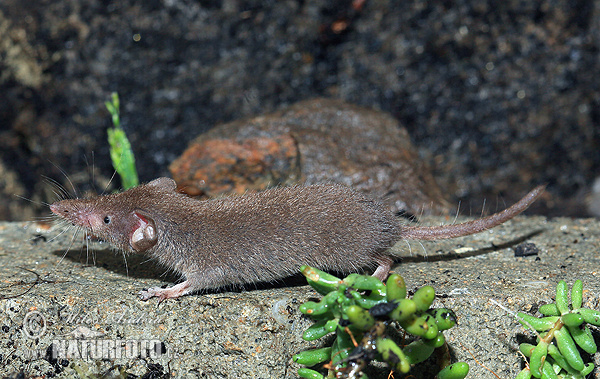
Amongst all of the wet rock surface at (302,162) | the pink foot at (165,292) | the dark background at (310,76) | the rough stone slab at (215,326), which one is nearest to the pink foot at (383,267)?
the rough stone slab at (215,326)

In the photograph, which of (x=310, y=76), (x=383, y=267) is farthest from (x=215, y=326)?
(x=310, y=76)

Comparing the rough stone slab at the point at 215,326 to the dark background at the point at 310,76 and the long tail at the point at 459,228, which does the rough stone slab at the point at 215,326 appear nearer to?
the long tail at the point at 459,228

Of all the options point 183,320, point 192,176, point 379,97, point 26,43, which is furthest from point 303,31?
point 183,320

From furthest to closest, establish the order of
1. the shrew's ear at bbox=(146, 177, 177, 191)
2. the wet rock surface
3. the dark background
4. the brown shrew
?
the dark background < the wet rock surface < the shrew's ear at bbox=(146, 177, 177, 191) < the brown shrew

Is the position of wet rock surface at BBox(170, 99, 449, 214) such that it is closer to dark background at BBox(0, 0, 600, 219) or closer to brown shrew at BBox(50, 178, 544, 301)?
dark background at BBox(0, 0, 600, 219)

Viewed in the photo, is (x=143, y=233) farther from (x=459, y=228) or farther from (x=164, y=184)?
(x=459, y=228)

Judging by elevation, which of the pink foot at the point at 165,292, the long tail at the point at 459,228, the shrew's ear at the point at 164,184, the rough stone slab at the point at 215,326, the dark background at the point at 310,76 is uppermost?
the dark background at the point at 310,76

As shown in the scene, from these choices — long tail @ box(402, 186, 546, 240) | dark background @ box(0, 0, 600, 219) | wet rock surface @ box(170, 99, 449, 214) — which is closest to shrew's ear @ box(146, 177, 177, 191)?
wet rock surface @ box(170, 99, 449, 214)

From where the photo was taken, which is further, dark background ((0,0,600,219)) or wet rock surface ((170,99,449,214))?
dark background ((0,0,600,219))
